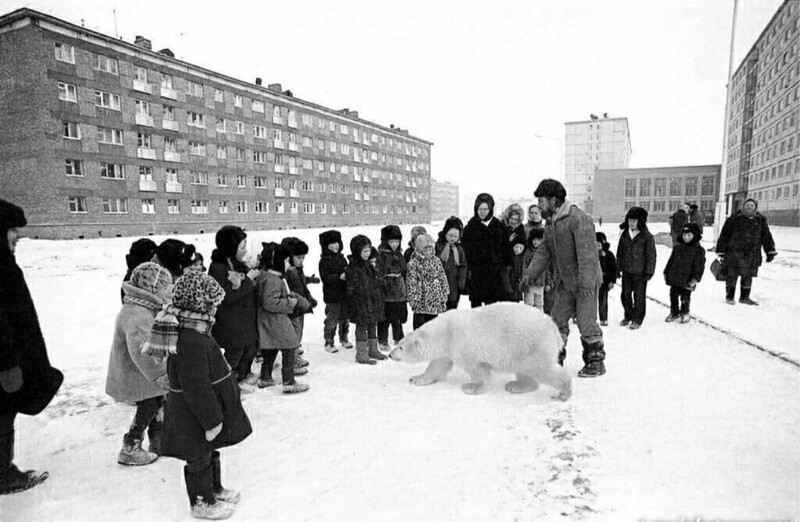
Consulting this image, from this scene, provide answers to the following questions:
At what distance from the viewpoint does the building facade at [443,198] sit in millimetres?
166000

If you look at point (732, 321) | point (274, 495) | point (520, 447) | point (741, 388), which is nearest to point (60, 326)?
point (274, 495)

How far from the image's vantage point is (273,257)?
5.03 m

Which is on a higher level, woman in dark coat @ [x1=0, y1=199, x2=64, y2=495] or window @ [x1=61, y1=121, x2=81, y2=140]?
window @ [x1=61, y1=121, x2=81, y2=140]

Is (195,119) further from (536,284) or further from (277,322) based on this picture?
(277,322)

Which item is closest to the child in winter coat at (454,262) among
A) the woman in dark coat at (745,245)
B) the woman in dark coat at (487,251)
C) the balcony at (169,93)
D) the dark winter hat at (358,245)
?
the woman in dark coat at (487,251)

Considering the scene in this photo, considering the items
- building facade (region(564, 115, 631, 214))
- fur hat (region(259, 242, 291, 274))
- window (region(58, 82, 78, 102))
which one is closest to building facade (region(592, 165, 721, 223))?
building facade (region(564, 115, 631, 214))

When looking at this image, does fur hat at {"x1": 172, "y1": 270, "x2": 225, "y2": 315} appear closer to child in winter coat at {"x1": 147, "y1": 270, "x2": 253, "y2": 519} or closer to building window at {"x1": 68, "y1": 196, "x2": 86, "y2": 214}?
child in winter coat at {"x1": 147, "y1": 270, "x2": 253, "y2": 519}

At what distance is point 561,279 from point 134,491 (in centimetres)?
451

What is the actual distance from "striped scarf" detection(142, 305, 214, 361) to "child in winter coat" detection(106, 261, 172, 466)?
68 cm

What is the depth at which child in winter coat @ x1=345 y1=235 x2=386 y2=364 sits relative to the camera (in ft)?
18.8

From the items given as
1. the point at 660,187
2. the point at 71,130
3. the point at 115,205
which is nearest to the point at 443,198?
the point at 660,187

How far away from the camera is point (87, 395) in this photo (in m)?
4.70

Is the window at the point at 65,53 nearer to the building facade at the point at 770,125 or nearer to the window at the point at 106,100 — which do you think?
the window at the point at 106,100

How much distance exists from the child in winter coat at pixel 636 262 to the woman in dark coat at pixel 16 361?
7612 mm
